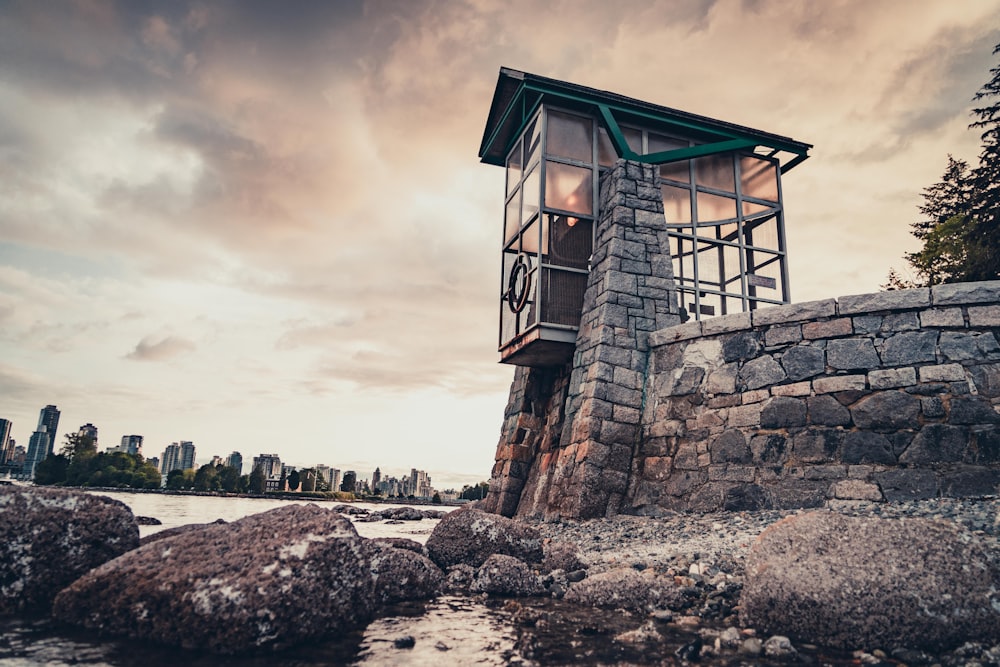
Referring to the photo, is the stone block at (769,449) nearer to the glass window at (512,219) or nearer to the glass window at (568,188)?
the glass window at (568,188)

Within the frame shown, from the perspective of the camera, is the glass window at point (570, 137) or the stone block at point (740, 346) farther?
the glass window at point (570, 137)

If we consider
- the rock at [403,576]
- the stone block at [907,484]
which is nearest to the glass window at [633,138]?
the stone block at [907,484]

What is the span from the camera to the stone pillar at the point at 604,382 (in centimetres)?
789

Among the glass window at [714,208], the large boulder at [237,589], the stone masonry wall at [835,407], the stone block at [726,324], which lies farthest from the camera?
the glass window at [714,208]

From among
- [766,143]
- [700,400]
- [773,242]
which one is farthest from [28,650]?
[766,143]

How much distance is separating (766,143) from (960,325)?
673 cm

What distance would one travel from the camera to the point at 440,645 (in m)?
2.97

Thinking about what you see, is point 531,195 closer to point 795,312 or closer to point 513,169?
point 513,169

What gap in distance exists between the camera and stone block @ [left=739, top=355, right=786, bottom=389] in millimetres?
6926

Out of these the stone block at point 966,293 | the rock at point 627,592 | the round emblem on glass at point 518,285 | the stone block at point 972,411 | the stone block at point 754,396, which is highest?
the round emblem on glass at point 518,285

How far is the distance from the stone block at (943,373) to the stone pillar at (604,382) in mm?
3362

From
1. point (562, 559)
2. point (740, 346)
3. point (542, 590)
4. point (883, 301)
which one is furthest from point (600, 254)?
point (542, 590)

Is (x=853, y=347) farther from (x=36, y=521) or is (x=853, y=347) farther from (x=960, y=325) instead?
(x=36, y=521)

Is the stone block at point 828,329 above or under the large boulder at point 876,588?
above
